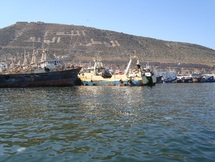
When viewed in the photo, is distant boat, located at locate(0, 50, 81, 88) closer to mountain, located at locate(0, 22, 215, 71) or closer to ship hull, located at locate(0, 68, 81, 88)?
ship hull, located at locate(0, 68, 81, 88)

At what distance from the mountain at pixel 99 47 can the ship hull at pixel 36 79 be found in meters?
78.0

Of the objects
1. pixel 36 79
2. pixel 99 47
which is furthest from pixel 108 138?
pixel 99 47

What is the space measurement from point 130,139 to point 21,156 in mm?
4802

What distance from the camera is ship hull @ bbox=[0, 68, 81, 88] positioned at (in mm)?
60438

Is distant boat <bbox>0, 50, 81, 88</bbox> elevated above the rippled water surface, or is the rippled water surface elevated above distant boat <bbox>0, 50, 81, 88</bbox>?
distant boat <bbox>0, 50, 81, 88</bbox>

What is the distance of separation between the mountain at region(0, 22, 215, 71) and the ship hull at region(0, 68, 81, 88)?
78.0 meters

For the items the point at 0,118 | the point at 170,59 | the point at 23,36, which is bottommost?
the point at 0,118

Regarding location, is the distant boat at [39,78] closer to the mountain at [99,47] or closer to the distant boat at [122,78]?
the distant boat at [122,78]

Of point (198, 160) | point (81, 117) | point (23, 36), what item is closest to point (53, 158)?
point (198, 160)

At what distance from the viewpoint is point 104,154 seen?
35.0 feet

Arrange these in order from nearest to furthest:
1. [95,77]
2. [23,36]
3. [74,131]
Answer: [74,131]
[95,77]
[23,36]

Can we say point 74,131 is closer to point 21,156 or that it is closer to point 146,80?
point 21,156

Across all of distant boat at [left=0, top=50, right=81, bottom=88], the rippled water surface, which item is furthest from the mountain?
the rippled water surface

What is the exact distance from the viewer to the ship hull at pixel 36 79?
6044 centimetres
